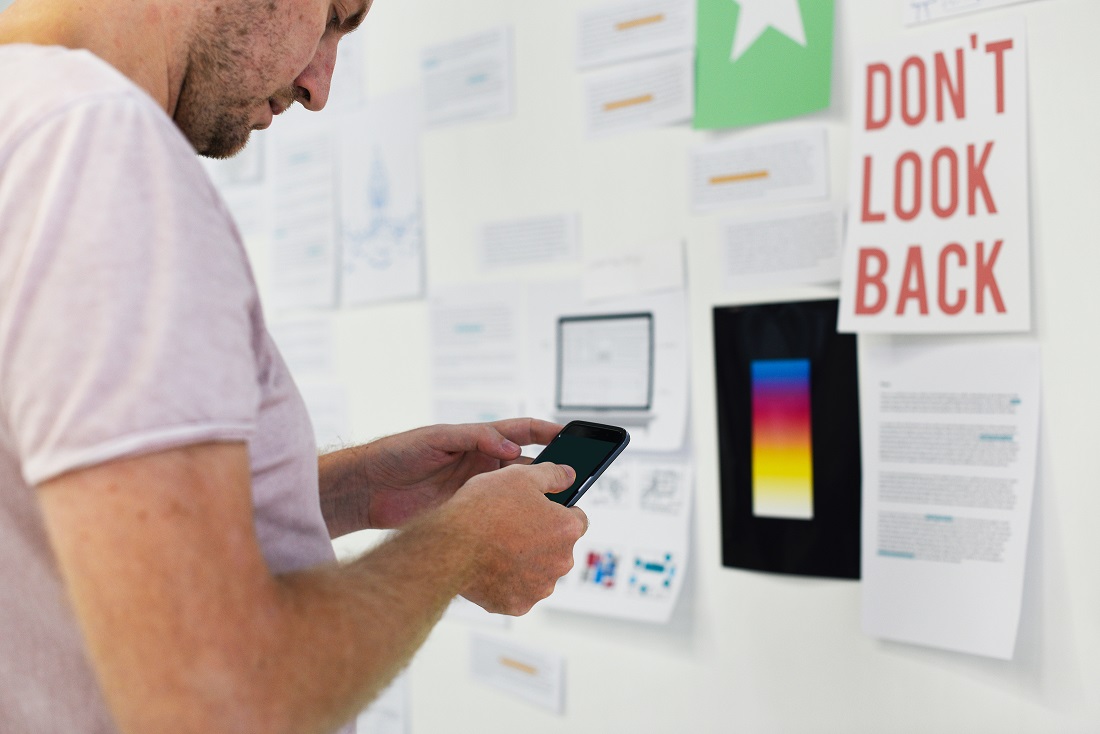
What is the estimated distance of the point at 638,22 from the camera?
40.4 inches

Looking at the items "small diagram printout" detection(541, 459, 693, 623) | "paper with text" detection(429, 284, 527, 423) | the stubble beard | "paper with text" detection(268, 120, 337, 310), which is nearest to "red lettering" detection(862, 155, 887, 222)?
"small diagram printout" detection(541, 459, 693, 623)

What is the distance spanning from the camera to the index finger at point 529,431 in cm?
81

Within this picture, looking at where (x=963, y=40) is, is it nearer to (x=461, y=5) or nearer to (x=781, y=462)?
(x=781, y=462)

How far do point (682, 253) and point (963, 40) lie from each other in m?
0.35

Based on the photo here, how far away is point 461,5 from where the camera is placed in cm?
119

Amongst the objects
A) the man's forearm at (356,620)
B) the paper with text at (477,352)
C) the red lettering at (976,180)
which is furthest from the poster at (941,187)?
the man's forearm at (356,620)

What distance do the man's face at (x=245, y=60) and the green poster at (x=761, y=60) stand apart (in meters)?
0.46

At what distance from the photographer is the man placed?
35 cm

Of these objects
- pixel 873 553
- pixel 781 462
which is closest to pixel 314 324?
pixel 781 462

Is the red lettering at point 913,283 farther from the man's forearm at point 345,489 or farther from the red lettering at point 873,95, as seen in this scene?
the man's forearm at point 345,489

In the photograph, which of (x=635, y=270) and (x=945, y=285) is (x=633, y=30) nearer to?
(x=635, y=270)

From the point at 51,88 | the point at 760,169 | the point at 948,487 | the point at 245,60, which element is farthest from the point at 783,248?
the point at 51,88

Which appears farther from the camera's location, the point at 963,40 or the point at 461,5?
the point at 461,5

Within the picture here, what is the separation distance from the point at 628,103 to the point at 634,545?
0.53 m
